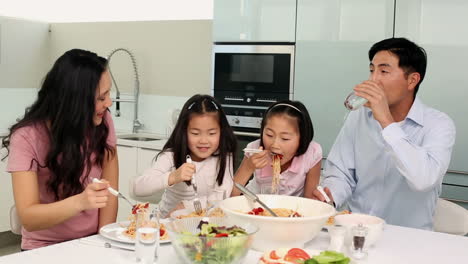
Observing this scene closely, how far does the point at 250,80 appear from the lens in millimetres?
3998

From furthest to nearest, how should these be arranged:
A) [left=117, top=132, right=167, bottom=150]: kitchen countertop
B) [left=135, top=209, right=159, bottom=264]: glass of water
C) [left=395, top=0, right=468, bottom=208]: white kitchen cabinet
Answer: [left=117, top=132, right=167, bottom=150]: kitchen countertop < [left=395, top=0, right=468, bottom=208]: white kitchen cabinet < [left=135, top=209, right=159, bottom=264]: glass of water

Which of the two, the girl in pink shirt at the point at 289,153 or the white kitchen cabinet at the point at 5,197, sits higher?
the girl in pink shirt at the point at 289,153

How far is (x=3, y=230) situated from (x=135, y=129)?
1.25 metres

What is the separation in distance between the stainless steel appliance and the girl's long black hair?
180 cm

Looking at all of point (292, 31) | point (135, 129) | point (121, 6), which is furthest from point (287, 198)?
point (121, 6)

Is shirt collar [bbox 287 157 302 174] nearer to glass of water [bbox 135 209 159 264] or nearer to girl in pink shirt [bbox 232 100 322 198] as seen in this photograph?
girl in pink shirt [bbox 232 100 322 198]

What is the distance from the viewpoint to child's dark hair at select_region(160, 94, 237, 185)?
100 inches

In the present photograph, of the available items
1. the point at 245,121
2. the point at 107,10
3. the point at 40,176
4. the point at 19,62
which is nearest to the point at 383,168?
the point at 40,176

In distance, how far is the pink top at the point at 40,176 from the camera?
213 cm

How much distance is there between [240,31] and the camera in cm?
398

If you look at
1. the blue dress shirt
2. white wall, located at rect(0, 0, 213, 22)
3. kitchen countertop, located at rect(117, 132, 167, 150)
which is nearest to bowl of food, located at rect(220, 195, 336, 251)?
the blue dress shirt

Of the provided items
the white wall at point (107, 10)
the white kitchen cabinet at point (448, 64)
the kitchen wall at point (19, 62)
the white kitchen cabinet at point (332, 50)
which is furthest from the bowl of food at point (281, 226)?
the kitchen wall at point (19, 62)

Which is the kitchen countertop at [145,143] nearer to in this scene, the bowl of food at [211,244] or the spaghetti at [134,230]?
the spaghetti at [134,230]

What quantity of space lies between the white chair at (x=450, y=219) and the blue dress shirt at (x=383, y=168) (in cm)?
10
